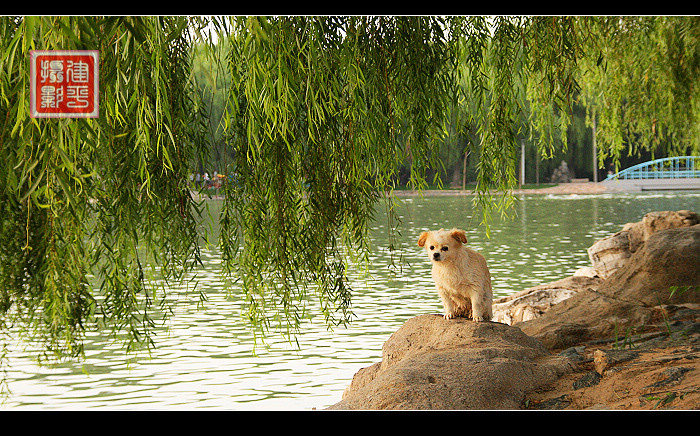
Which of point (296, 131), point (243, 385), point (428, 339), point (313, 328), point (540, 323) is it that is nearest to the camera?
point (296, 131)

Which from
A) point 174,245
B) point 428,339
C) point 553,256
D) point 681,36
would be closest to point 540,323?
point 428,339

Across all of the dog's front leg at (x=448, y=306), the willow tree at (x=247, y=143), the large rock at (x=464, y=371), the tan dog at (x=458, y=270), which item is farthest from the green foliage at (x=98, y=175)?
the dog's front leg at (x=448, y=306)

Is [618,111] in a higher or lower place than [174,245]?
higher

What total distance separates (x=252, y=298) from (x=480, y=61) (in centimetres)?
197

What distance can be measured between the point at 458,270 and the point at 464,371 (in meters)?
0.82

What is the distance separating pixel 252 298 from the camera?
3.92m

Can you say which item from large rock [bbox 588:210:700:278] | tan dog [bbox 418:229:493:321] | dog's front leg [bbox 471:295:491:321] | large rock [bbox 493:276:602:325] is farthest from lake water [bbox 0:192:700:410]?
large rock [bbox 588:210:700:278]

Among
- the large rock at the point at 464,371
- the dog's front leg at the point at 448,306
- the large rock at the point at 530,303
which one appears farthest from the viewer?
the large rock at the point at 530,303

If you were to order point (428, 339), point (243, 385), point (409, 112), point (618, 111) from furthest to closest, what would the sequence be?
point (618, 111) < point (243, 385) < point (428, 339) < point (409, 112)

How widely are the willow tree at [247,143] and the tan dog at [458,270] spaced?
412 mm

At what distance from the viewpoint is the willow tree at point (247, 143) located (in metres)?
3.12

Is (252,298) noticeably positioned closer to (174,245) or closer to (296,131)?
(174,245)

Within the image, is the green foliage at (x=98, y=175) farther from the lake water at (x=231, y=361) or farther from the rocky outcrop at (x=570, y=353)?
the rocky outcrop at (x=570, y=353)

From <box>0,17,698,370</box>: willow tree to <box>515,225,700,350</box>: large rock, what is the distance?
5.89 feet
